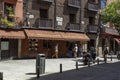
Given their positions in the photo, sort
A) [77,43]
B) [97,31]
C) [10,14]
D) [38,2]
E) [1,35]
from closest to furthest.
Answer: [1,35], [10,14], [38,2], [77,43], [97,31]

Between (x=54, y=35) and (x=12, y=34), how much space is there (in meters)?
6.57

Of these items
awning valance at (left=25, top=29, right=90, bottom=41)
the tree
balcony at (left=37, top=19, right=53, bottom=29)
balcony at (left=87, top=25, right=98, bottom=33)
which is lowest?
awning valance at (left=25, top=29, right=90, bottom=41)

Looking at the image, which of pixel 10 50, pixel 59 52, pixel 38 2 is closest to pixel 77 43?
pixel 59 52

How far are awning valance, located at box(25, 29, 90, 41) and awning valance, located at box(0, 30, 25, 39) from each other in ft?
2.28

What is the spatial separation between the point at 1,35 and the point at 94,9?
18.5m

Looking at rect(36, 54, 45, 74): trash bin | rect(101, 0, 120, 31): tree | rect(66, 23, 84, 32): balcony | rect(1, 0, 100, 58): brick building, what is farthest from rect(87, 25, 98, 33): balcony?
rect(36, 54, 45, 74): trash bin

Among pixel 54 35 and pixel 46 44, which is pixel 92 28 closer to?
pixel 54 35

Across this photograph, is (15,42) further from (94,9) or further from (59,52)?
(94,9)

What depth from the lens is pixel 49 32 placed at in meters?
38.9

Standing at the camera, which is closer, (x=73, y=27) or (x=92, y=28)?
(x=73, y=27)

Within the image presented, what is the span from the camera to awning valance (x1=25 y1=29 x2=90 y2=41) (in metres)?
35.9

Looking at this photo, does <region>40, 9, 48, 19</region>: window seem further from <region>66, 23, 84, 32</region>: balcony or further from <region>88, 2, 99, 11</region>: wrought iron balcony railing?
<region>88, 2, 99, 11</region>: wrought iron balcony railing

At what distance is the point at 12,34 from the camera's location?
1323 inches

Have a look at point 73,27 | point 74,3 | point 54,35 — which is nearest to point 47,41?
point 54,35
